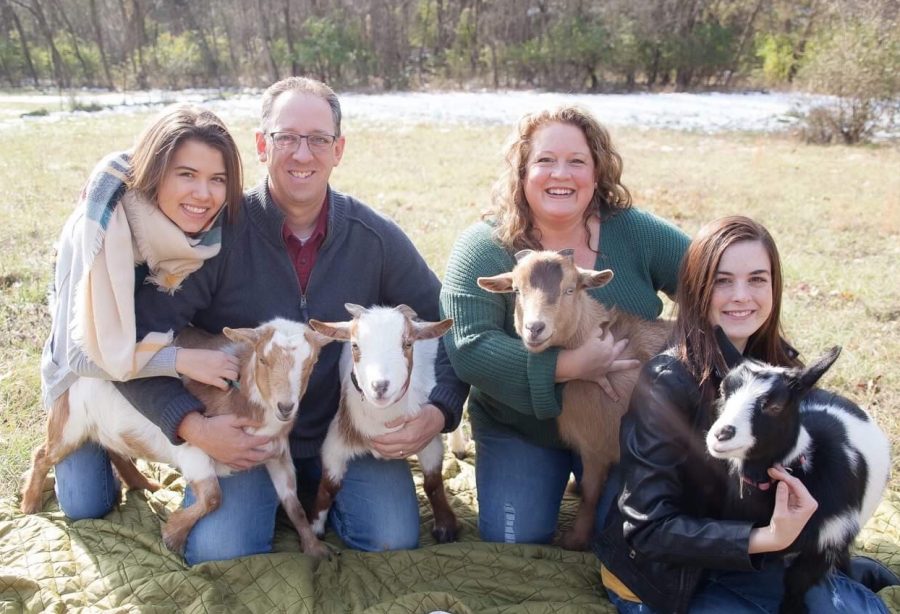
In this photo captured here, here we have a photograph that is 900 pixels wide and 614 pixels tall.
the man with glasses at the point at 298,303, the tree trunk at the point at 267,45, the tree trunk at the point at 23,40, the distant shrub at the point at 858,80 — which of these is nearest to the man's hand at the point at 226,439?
the man with glasses at the point at 298,303

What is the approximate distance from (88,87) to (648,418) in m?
32.4

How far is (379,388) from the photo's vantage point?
2900 mm

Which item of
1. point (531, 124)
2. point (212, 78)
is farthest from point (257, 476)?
point (212, 78)

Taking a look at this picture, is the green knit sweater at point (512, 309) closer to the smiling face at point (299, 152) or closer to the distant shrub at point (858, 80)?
the smiling face at point (299, 152)

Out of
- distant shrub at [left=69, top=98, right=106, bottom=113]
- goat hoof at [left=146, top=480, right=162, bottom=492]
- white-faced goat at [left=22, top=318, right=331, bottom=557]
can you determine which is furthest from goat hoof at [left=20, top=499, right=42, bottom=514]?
distant shrub at [left=69, top=98, right=106, bottom=113]

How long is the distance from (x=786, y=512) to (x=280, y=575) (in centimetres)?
196

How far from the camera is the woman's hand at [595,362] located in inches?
121

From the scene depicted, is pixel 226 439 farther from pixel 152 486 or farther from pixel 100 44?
pixel 100 44

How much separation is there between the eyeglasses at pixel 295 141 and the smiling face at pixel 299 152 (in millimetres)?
12

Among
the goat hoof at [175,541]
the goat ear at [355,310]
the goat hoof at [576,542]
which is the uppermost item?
the goat ear at [355,310]

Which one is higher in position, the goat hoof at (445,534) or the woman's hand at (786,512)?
the woman's hand at (786,512)

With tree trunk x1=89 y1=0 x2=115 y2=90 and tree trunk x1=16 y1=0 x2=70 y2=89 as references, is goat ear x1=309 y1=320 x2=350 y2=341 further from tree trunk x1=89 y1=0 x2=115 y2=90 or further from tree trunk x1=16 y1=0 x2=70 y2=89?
tree trunk x1=89 y1=0 x2=115 y2=90

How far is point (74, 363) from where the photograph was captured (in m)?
3.02

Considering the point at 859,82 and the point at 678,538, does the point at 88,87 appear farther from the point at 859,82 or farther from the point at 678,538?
the point at 678,538
